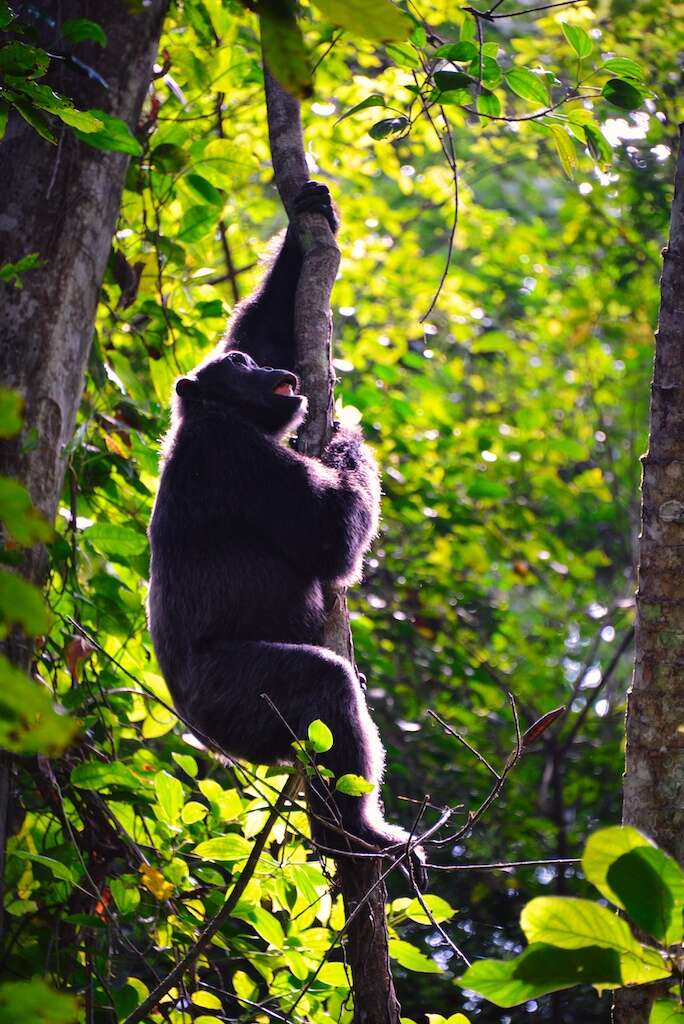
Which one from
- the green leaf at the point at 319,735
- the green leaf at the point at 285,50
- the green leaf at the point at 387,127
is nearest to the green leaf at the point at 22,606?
the green leaf at the point at 285,50

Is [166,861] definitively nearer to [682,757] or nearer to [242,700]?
[242,700]

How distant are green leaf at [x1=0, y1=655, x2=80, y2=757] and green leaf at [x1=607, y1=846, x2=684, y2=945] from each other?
2.52 feet

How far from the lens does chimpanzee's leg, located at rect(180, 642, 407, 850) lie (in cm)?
382

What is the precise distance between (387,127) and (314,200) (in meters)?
0.57

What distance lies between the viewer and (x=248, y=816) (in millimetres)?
3777

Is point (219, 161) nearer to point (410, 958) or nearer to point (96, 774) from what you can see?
point (96, 774)

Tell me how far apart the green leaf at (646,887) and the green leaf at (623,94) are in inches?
115

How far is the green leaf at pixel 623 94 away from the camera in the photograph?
3.46 meters

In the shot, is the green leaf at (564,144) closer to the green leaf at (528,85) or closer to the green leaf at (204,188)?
the green leaf at (528,85)

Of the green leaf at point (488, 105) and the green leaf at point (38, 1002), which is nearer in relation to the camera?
the green leaf at point (38, 1002)

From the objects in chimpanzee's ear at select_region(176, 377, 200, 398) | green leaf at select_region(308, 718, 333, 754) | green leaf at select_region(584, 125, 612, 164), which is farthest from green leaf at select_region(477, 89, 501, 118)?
Answer: green leaf at select_region(308, 718, 333, 754)

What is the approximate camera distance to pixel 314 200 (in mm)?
4285

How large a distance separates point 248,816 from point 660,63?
6421mm

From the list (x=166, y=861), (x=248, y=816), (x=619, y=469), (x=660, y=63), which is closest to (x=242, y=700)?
(x=248, y=816)
